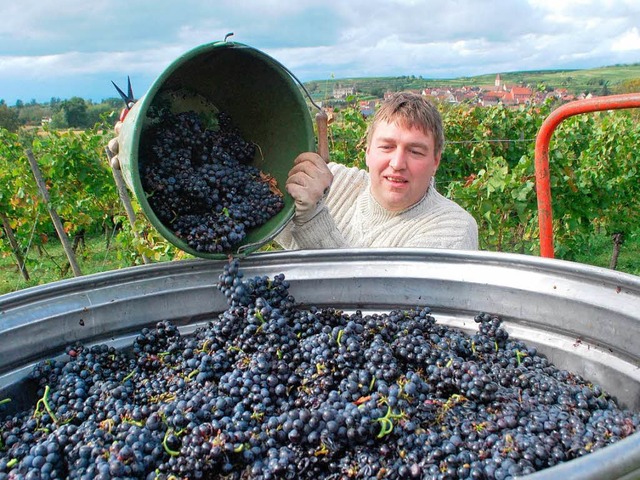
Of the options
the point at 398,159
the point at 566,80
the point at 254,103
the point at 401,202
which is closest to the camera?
the point at 254,103

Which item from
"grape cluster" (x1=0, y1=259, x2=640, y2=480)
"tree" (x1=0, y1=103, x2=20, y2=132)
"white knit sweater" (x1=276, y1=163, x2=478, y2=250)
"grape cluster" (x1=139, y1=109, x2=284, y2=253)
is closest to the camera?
"grape cluster" (x1=0, y1=259, x2=640, y2=480)

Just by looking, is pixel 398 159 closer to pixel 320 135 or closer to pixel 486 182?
pixel 320 135

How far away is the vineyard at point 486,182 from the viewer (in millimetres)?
5344

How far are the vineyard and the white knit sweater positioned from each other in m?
2.26

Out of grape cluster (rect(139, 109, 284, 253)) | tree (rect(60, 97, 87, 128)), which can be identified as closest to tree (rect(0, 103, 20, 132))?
tree (rect(60, 97, 87, 128))

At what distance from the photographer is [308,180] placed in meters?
2.08

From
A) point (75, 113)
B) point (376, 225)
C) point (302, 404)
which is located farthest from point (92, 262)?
point (75, 113)

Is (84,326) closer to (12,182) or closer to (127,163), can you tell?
(127,163)

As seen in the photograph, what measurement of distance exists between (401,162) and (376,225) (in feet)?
1.32

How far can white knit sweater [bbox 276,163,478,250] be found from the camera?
2.42 metres

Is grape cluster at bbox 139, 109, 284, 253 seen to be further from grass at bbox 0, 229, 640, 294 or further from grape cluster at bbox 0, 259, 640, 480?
grass at bbox 0, 229, 640, 294

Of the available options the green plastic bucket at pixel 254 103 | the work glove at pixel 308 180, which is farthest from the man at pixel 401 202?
the green plastic bucket at pixel 254 103

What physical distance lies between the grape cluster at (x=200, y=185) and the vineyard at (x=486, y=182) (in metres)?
3.17

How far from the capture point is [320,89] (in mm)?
6855
